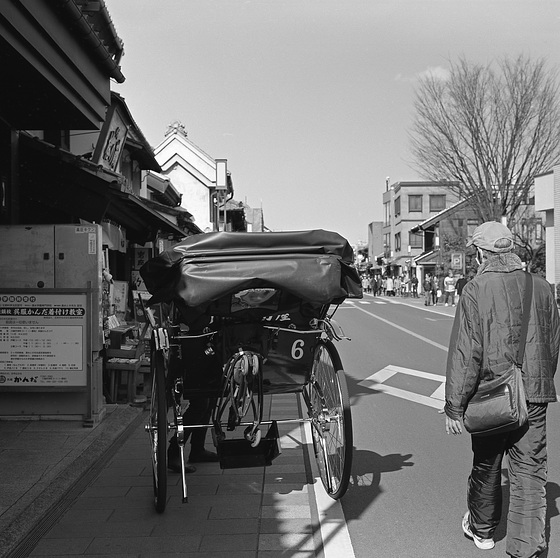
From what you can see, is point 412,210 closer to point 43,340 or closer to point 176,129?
point 176,129

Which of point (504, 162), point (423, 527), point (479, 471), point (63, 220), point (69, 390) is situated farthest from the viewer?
point (504, 162)

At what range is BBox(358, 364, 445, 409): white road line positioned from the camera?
8.99m

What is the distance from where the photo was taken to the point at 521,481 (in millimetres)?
3764

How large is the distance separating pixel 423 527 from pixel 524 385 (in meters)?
1.24

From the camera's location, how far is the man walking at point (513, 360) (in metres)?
3.72

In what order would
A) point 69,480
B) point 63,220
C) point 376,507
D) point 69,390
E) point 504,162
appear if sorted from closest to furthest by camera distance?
point 376,507 < point 69,480 < point 69,390 < point 63,220 < point 504,162

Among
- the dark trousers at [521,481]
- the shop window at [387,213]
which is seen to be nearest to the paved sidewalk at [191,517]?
the dark trousers at [521,481]

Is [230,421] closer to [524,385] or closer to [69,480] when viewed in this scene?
[69,480]

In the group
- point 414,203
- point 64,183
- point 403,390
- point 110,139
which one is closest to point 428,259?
point 414,203

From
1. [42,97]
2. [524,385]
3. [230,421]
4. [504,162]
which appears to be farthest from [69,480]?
[504,162]

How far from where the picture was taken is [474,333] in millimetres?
3799

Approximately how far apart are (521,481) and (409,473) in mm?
1950

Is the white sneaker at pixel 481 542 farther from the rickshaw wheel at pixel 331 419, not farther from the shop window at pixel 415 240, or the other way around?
the shop window at pixel 415 240

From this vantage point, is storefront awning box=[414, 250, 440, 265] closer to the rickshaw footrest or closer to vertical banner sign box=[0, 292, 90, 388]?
vertical banner sign box=[0, 292, 90, 388]
